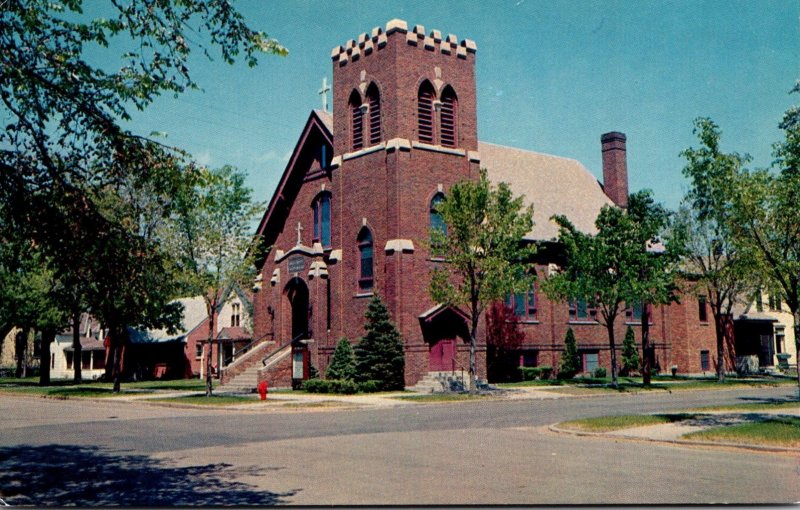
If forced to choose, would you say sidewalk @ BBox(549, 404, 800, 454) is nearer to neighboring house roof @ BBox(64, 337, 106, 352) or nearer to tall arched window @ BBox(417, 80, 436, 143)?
tall arched window @ BBox(417, 80, 436, 143)

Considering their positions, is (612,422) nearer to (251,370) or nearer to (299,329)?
(251,370)

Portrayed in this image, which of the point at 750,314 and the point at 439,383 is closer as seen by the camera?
the point at 439,383

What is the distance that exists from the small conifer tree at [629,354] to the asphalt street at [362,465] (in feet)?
77.8

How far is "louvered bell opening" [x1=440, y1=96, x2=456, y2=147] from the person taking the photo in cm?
3538

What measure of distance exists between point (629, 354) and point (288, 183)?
2120cm

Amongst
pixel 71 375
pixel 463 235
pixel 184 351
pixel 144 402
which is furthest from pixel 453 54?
pixel 71 375

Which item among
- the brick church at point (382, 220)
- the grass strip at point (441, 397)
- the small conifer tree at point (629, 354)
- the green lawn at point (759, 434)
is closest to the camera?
the green lawn at point (759, 434)

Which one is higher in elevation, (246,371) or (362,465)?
(246,371)

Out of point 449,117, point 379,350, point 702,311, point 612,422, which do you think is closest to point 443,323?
point 379,350

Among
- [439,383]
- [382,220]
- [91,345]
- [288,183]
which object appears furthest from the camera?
[91,345]

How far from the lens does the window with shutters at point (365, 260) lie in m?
34.8

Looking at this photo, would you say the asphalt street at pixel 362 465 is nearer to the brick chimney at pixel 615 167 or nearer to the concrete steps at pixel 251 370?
the concrete steps at pixel 251 370

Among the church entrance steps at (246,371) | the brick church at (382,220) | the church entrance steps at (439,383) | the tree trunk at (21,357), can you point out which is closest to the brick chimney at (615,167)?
the brick church at (382,220)

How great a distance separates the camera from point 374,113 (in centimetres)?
3525
